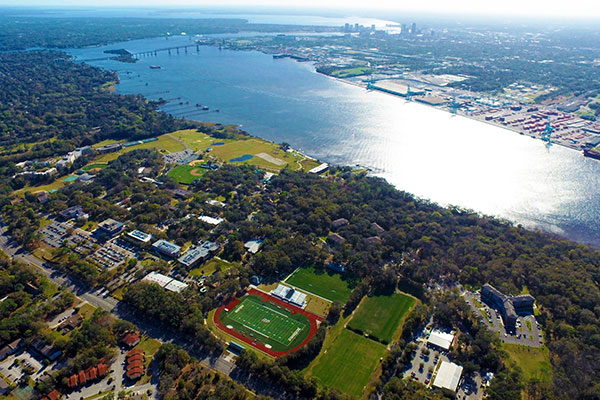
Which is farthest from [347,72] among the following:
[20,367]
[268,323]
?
[20,367]

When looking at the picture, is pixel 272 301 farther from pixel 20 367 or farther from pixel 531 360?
pixel 531 360

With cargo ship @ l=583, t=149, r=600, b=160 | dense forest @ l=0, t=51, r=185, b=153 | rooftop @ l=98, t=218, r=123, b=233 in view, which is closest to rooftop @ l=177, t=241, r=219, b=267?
rooftop @ l=98, t=218, r=123, b=233

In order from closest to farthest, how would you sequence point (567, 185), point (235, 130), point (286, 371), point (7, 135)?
point (286, 371) → point (567, 185) → point (7, 135) → point (235, 130)

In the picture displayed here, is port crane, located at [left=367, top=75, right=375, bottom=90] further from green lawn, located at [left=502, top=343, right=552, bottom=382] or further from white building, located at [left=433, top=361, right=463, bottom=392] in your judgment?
white building, located at [left=433, top=361, right=463, bottom=392]

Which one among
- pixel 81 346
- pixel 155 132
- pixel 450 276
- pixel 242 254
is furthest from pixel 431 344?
pixel 155 132

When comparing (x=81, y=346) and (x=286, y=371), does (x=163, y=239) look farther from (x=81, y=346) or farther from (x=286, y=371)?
(x=286, y=371)

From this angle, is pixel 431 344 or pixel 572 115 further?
pixel 572 115

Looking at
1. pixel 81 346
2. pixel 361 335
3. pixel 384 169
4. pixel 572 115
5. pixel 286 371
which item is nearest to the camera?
pixel 286 371
